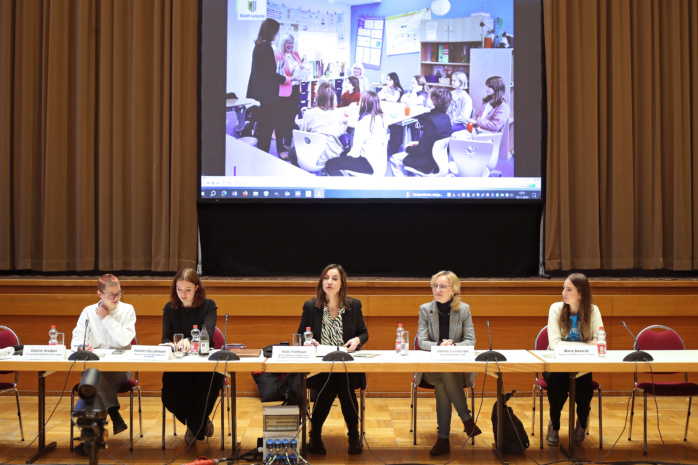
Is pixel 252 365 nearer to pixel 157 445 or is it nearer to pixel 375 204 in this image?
pixel 157 445

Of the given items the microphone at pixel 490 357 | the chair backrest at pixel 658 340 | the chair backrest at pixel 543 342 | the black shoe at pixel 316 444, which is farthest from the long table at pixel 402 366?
the chair backrest at pixel 658 340

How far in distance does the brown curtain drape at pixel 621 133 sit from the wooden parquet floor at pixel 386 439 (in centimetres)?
154

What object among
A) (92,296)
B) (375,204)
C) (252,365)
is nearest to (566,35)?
(375,204)

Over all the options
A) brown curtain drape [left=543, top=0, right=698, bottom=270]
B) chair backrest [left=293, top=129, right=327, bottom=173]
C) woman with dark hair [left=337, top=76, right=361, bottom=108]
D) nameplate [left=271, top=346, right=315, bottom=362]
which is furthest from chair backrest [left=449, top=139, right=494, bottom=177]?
nameplate [left=271, top=346, right=315, bottom=362]

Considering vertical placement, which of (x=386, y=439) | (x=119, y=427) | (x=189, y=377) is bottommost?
(x=386, y=439)

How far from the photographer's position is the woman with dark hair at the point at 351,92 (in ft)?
21.2

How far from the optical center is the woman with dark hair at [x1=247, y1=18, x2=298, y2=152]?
6.43 meters

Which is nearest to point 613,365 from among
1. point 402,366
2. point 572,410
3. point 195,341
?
point 572,410

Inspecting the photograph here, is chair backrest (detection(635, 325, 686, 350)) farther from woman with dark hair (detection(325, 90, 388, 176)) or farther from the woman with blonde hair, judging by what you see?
woman with dark hair (detection(325, 90, 388, 176))

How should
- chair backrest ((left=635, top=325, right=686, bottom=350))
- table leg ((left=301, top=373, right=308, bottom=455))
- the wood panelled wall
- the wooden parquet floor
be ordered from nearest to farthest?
1. table leg ((left=301, top=373, right=308, bottom=455))
2. the wooden parquet floor
3. chair backrest ((left=635, top=325, right=686, bottom=350))
4. the wood panelled wall

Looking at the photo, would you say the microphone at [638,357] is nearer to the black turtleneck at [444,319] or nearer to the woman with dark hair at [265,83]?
the black turtleneck at [444,319]

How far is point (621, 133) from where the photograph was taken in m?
6.50

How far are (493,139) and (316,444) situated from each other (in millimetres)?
3459

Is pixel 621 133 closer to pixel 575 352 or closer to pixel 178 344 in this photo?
pixel 575 352
